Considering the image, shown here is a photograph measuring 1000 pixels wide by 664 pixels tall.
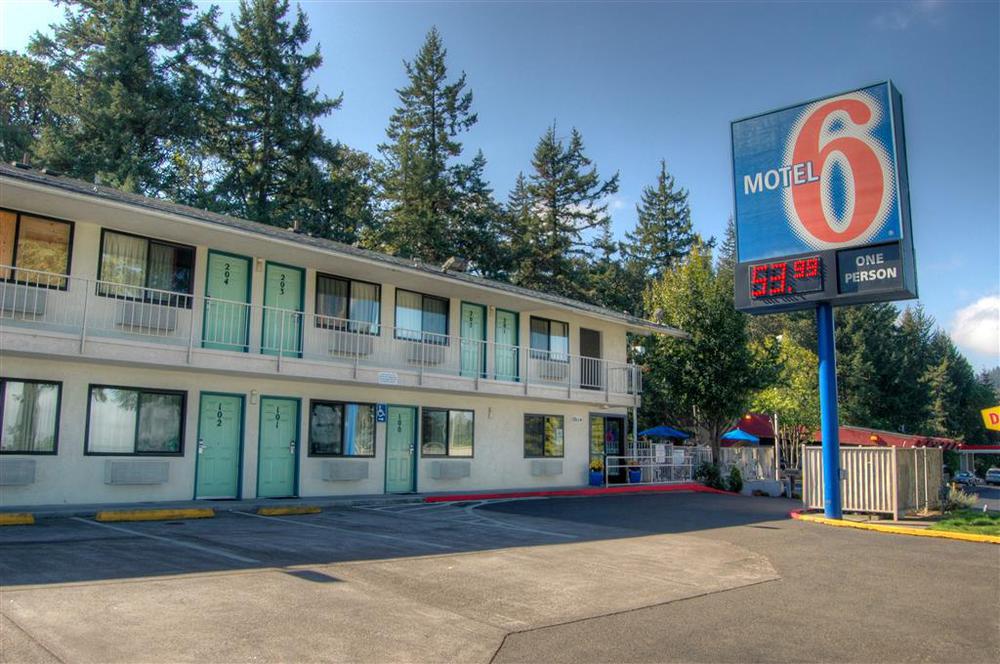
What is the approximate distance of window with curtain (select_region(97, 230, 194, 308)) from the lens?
16.0 metres

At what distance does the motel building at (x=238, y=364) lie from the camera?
1477 centimetres

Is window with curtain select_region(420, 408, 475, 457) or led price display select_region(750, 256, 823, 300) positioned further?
window with curtain select_region(420, 408, 475, 457)

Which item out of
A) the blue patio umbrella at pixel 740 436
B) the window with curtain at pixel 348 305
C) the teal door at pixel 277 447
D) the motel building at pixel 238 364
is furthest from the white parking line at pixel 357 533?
the blue patio umbrella at pixel 740 436

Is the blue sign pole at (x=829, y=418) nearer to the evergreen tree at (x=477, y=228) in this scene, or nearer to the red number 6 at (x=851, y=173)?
the red number 6 at (x=851, y=173)

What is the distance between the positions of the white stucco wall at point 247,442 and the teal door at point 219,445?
17 cm

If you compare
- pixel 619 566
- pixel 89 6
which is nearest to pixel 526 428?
pixel 619 566

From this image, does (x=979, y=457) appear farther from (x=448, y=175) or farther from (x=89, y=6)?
(x=89, y=6)


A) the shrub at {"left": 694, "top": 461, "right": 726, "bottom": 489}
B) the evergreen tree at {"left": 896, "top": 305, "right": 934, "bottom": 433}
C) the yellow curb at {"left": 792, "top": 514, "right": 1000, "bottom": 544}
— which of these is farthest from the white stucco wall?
the evergreen tree at {"left": 896, "top": 305, "right": 934, "bottom": 433}

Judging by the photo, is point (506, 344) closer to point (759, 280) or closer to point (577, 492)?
point (577, 492)

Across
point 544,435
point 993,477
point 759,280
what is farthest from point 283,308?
point 993,477

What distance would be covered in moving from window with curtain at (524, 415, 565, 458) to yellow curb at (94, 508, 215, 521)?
468 inches

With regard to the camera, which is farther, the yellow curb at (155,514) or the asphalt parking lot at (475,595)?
the yellow curb at (155,514)

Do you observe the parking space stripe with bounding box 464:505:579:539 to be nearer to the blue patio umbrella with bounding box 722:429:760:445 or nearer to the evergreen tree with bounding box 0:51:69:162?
the blue patio umbrella with bounding box 722:429:760:445

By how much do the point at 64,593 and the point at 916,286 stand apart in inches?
664
